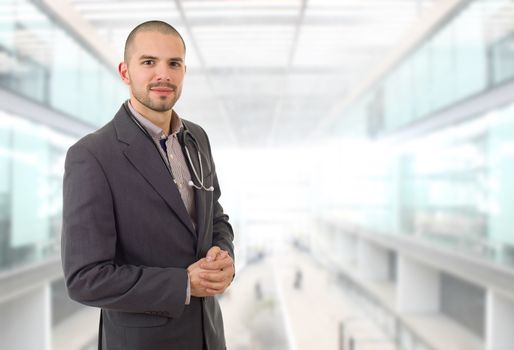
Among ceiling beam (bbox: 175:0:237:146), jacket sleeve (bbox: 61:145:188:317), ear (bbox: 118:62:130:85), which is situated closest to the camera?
jacket sleeve (bbox: 61:145:188:317)

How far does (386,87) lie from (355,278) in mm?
5939

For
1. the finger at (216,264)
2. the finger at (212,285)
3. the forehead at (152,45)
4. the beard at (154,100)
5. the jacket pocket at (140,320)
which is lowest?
the jacket pocket at (140,320)

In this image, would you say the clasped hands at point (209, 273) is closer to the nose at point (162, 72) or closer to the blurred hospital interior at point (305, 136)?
the nose at point (162, 72)

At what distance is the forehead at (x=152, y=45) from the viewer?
→ 91 cm

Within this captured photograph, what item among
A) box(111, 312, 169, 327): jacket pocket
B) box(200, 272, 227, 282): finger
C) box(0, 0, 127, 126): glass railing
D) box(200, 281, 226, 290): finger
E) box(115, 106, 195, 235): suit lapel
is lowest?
box(111, 312, 169, 327): jacket pocket

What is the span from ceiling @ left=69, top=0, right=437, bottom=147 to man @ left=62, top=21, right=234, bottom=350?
1.75 m

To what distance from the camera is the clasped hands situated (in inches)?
34.8

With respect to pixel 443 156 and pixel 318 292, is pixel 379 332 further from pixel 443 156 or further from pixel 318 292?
pixel 443 156

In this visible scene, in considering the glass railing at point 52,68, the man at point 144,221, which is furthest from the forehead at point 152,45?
the glass railing at point 52,68

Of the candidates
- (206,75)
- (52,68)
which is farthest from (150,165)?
(206,75)

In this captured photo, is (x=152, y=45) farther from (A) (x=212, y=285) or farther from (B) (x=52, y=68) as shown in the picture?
Result: (B) (x=52, y=68)

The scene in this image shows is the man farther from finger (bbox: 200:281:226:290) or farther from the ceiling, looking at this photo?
the ceiling

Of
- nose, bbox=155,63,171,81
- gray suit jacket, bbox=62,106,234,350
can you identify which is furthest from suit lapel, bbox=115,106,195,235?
nose, bbox=155,63,171,81

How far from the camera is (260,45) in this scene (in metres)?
4.73
